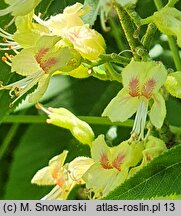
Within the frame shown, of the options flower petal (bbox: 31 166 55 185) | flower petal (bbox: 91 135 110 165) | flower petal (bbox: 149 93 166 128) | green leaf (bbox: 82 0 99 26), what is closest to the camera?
green leaf (bbox: 82 0 99 26)

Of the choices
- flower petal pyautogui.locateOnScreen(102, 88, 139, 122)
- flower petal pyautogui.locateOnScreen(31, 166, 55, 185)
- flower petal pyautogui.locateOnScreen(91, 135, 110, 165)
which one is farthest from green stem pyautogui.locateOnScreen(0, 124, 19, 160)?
flower petal pyautogui.locateOnScreen(102, 88, 139, 122)

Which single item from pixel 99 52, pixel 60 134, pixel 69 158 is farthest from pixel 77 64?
pixel 60 134

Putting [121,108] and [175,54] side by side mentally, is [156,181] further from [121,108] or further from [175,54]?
[175,54]

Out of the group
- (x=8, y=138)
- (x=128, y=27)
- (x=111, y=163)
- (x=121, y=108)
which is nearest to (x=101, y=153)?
(x=111, y=163)

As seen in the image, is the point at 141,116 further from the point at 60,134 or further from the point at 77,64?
the point at 60,134

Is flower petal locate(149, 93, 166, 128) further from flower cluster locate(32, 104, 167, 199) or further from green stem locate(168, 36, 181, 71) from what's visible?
green stem locate(168, 36, 181, 71)

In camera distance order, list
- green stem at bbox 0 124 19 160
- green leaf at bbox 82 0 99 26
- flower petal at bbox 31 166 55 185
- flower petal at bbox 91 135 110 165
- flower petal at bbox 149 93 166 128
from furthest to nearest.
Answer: green stem at bbox 0 124 19 160 → flower petal at bbox 31 166 55 185 → flower petal at bbox 91 135 110 165 → flower petal at bbox 149 93 166 128 → green leaf at bbox 82 0 99 26
